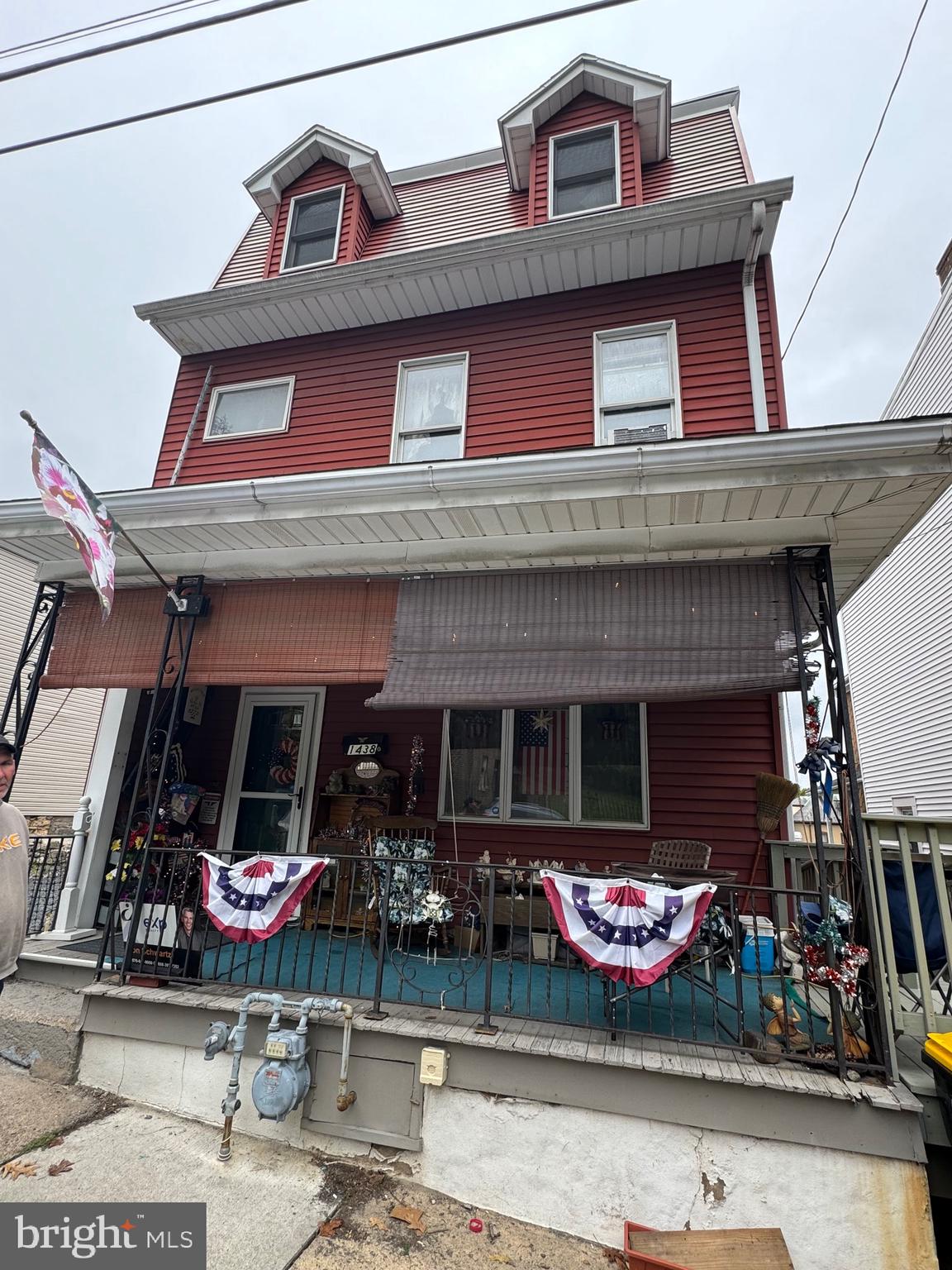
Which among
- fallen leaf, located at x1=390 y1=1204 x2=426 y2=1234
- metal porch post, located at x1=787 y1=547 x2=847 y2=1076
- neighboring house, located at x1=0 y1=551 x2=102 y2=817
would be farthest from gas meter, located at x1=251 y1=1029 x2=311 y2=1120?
neighboring house, located at x1=0 y1=551 x2=102 y2=817

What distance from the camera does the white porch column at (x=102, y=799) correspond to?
5363mm

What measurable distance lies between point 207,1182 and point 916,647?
36.9ft

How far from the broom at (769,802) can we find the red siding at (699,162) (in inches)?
222

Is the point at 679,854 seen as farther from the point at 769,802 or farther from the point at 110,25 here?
the point at 110,25

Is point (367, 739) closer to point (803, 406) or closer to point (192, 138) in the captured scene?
point (192, 138)

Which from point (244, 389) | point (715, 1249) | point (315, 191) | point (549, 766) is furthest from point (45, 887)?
point (315, 191)

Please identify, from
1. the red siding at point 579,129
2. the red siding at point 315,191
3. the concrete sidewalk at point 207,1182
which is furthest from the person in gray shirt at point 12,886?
the red siding at point 579,129

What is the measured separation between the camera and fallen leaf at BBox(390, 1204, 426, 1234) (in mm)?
2891

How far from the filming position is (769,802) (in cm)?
511

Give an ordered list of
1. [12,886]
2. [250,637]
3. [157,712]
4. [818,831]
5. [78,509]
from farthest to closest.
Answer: [250,637]
[157,712]
[78,509]
[818,831]
[12,886]

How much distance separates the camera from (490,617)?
4289 millimetres

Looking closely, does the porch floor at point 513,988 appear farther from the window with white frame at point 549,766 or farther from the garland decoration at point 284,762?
the garland decoration at point 284,762

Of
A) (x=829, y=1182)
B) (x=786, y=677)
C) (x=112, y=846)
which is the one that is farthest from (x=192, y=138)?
(x=829, y=1182)

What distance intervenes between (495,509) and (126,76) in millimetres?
4234
